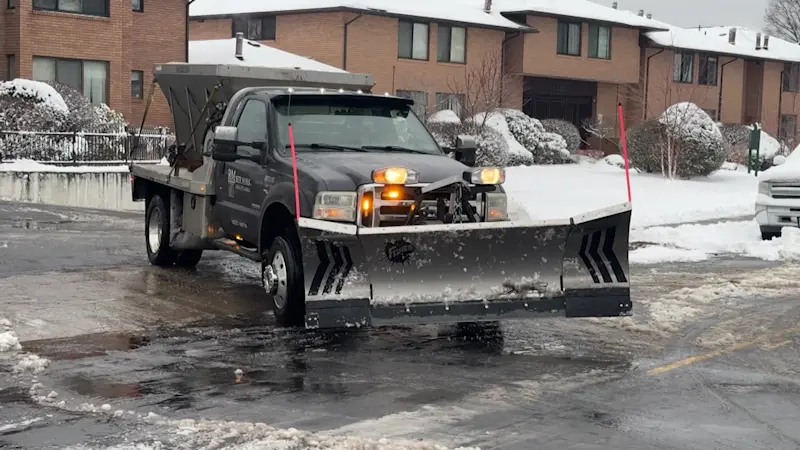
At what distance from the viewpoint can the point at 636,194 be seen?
25672mm

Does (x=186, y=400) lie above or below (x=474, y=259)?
below

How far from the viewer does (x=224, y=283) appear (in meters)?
11.5

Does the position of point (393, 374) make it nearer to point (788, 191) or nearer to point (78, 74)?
point (788, 191)

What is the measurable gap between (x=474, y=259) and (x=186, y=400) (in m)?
2.50

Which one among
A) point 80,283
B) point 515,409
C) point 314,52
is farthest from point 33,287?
point 314,52

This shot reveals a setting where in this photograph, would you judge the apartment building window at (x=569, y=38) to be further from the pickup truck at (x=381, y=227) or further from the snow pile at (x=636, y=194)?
the pickup truck at (x=381, y=227)

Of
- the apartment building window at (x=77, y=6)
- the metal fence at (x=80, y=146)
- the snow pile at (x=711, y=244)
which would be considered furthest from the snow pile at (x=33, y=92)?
the snow pile at (x=711, y=244)

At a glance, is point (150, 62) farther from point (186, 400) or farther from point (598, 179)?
point (186, 400)

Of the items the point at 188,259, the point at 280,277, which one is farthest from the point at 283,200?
the point at 188,259

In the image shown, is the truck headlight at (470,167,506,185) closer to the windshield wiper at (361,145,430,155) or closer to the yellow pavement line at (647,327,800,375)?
the windshield wiper at (361,145,430,155)

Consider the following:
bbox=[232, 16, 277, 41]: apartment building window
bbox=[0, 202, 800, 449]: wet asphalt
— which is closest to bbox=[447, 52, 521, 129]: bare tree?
bbox=[232, 16, 277, 41]: apartment building window

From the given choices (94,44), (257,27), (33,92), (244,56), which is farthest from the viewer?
(257,27)

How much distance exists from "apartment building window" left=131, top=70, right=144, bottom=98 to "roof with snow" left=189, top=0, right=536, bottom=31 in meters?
9.20

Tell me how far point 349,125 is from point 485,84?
96.4 ft
